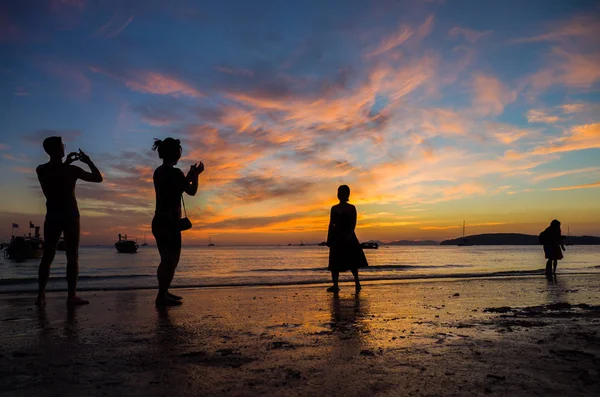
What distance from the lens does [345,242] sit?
360 inches

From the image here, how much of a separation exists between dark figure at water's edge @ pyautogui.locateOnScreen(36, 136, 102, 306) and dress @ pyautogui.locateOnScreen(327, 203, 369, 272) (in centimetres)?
490

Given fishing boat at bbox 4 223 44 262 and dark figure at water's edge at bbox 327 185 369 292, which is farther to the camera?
fishing boat at bbox 4 223 44 262

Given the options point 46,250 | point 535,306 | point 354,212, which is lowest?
point 535,306

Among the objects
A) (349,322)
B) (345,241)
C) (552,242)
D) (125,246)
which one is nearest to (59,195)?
(349,322)

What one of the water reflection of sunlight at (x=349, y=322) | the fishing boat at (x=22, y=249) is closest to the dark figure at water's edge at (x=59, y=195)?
the water reflection of sunlight at (x=349, y=322)

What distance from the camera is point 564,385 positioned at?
2.53m

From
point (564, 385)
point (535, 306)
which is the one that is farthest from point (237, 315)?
point (535, 306)

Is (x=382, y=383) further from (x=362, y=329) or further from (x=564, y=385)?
(x=362, y=329)

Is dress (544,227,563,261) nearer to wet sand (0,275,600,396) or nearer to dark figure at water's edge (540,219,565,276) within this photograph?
dark figure at water's edge (540,219,565,276)

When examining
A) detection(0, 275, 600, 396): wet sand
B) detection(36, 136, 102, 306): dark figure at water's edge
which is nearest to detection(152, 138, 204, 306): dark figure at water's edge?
detection(0, 275, 600, 396): wet sand

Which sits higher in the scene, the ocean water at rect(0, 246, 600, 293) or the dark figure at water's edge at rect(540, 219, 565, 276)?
the dark figure at water's edge at rect(540, 219, 565, 276)

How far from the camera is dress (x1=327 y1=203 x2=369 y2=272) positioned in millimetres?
9086

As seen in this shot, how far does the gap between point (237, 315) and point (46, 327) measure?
7.48 ft

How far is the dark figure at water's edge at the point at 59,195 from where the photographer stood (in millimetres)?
6531
